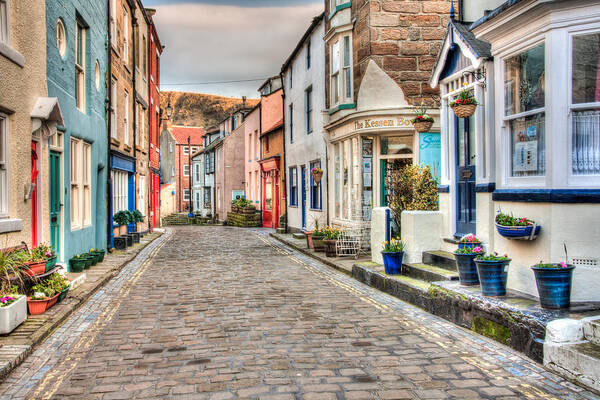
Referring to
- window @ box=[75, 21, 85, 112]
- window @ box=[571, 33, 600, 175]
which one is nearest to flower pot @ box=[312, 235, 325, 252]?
window @ box=[75, 21, 85, 112]

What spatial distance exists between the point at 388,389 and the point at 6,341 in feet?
13.8

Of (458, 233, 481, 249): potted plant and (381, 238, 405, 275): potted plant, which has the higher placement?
(458, 233, 481, 249): potted plant

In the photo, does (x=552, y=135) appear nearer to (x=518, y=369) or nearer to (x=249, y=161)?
(x=518, y=369)

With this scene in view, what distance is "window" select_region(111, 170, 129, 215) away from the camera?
59.0ft

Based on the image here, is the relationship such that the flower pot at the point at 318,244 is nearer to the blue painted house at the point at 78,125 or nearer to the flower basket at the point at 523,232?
the blue painted house at the point at 78,125

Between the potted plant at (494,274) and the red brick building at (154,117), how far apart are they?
21111 mm

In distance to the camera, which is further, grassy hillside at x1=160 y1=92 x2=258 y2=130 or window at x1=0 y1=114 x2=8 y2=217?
grassy hillside at x1=160 y1=92 x2=258 y2=130

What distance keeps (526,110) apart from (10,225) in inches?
293

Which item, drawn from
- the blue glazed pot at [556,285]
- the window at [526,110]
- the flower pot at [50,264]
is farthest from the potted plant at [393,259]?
the flower pot at [50,264]

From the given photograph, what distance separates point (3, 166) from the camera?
798 centimetres

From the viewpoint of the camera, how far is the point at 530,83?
23.1ft

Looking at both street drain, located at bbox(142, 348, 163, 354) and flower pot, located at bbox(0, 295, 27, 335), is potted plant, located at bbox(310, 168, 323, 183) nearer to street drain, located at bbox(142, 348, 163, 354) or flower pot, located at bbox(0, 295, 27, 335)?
flower pot, located at bbox(0, 295, 27, 335)

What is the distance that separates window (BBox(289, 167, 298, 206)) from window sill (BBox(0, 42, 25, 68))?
53.5 feet

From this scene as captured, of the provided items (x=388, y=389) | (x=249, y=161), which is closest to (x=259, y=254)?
(x=388, y=389)
